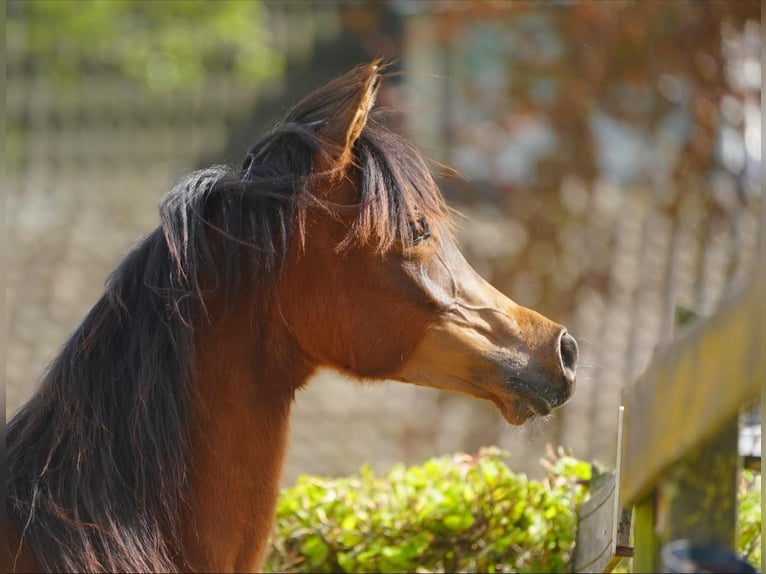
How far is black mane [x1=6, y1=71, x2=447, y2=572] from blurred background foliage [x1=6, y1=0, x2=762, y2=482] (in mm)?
454

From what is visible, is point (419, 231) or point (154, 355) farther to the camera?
point (419, 231)

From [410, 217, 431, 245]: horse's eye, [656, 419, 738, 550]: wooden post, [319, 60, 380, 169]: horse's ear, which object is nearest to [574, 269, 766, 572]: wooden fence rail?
[656, 419, 738, 550]: wooden post

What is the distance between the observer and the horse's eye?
8.35ft

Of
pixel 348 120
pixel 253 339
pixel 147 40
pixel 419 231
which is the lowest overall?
pixel 253 339

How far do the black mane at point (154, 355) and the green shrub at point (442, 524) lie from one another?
0.83 m

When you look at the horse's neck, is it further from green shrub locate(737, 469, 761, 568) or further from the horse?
green shrub locate(737, 469, 761, 568)

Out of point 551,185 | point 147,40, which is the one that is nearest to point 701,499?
point 551,185

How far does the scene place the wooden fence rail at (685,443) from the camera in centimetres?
148

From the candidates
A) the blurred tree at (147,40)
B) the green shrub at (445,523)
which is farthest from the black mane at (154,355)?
the blurred tree at (147,40)

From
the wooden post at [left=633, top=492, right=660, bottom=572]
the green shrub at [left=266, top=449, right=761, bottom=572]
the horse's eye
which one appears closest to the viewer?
the wooden post at [left=633, top=492, right=660, bottom=572]

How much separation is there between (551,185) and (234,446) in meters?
4.29

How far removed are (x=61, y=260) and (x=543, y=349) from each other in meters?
8.22

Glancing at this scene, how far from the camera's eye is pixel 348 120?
8.10 feet

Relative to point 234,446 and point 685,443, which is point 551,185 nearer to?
point 234,446
